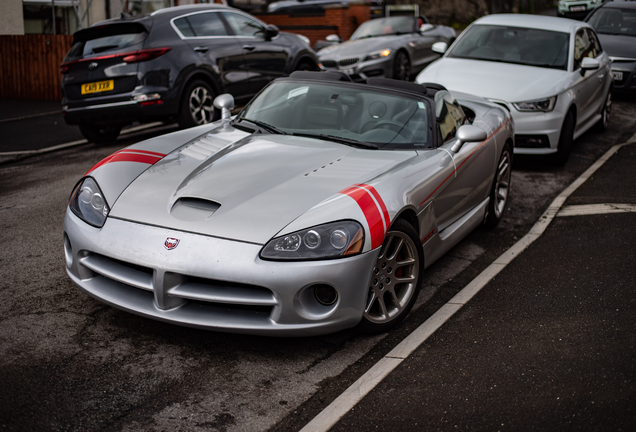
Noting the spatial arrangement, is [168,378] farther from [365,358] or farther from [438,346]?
[438,346]

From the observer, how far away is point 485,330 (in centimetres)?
395

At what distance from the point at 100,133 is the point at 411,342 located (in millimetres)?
6790

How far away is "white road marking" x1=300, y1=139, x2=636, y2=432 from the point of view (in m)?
3.05

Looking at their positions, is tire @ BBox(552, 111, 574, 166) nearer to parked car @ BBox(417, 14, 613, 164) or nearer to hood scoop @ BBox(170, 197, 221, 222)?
parked car @ BBox(417, 14, 613, 164)

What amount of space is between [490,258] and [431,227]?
114 cm

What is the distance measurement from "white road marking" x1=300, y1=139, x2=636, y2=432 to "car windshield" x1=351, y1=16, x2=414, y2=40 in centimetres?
835

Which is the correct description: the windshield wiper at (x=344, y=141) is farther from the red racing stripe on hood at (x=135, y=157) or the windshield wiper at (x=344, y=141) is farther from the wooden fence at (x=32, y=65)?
the wooden fence at (x=32, y=65)

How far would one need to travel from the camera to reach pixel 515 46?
29.3 feet

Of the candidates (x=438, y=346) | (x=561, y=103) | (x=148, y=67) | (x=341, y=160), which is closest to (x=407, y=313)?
(x=438, y=346)

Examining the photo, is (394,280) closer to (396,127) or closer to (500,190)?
(396,127)

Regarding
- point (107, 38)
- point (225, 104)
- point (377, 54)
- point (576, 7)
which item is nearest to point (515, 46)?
point (377, 54)

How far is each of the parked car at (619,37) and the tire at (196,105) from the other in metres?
7.58

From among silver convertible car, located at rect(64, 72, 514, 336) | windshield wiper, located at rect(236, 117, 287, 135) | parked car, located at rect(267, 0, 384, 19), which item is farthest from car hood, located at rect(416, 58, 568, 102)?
parked car, located at rect(267, 0, 384, 19)

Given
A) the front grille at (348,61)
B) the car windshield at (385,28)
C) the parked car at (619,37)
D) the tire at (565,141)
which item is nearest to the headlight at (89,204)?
the tire at (565,141)
